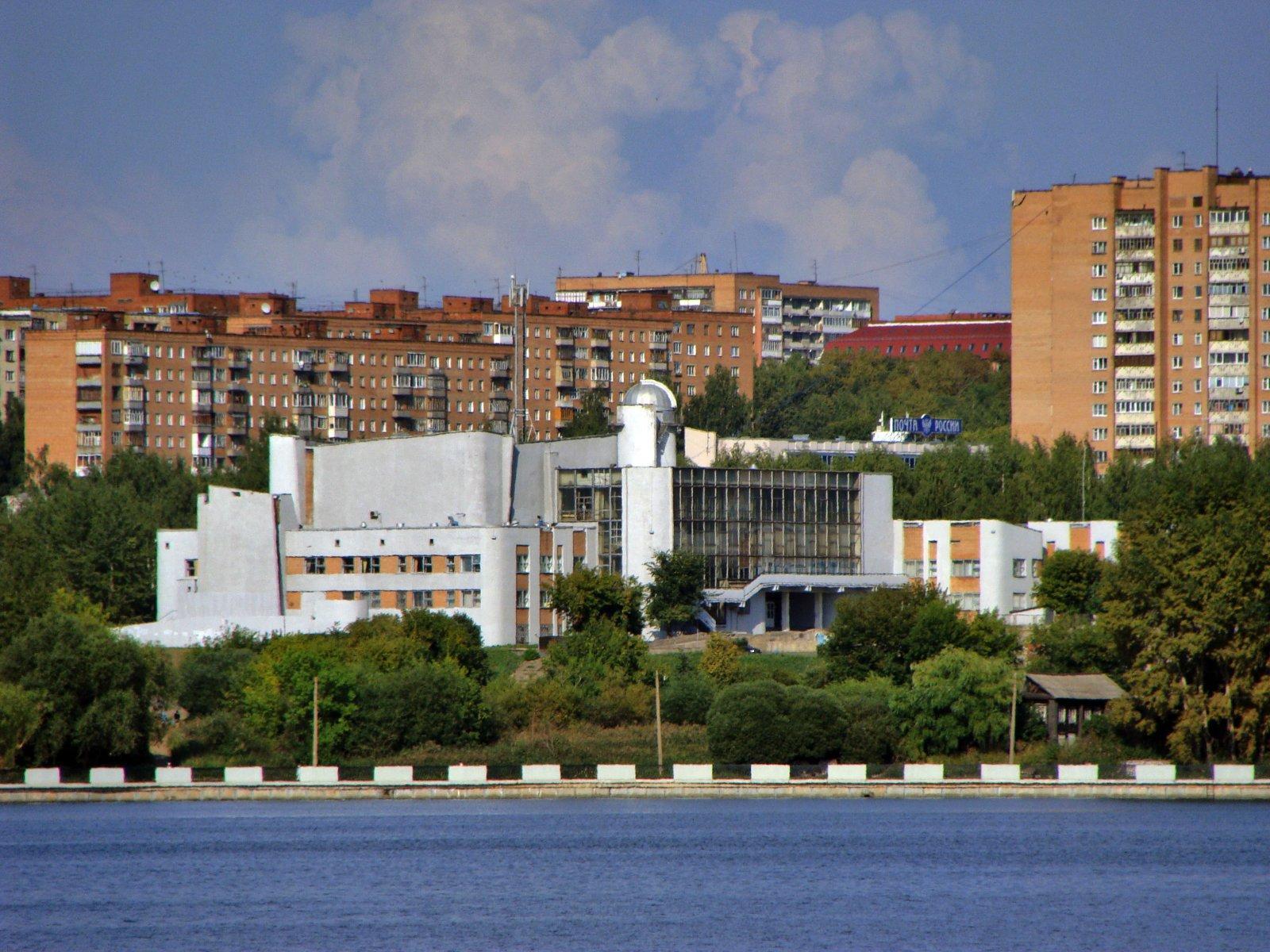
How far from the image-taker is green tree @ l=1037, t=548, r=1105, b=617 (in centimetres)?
10300

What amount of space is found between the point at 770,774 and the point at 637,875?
55.6 feet

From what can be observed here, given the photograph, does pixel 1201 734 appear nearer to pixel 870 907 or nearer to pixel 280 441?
pixel 870 907

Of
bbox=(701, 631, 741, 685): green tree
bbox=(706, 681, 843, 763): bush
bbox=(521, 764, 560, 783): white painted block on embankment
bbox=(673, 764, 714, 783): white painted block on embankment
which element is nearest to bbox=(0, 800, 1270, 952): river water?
bbox=(521, 764, 560, 783): white painted block on embankment

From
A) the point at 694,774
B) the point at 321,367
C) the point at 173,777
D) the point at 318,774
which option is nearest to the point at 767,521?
the point at 694,774

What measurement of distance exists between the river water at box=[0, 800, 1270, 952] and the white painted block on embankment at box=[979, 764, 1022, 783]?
1.01 metres

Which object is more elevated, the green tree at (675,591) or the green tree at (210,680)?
the green tree at (675,591)

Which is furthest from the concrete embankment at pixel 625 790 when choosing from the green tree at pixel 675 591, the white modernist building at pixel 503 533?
the green tree at pixel 675 591

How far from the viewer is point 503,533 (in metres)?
104

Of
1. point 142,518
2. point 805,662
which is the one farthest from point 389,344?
point 805,662

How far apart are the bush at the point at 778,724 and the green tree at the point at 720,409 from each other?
9702 centimetres

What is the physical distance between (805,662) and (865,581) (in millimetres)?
15578

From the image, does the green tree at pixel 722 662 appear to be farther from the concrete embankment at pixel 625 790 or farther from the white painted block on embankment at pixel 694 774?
the concrete embankment at pixel 625 790

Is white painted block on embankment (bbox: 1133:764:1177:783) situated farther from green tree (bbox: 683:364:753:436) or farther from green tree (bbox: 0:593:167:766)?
green tree (bbox: 683:364:753:436)

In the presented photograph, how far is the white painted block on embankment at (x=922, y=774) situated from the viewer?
77375mm
